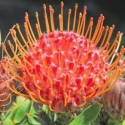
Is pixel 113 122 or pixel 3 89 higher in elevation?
pixel 3 89

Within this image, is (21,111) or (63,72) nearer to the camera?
(63,72)

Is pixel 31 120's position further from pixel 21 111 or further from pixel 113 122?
pixel 113 122

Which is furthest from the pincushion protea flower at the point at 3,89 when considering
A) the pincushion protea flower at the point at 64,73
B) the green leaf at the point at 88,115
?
the green leaf at the point at 88,115

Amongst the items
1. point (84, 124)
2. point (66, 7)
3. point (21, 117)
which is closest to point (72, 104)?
point (84, 124)

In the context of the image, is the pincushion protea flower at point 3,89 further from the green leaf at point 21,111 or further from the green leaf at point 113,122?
the green leaf at point 113,122

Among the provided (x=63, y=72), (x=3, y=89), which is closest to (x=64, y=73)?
(x=63, y=72)

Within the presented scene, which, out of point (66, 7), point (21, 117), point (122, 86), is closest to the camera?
point (122, 86)

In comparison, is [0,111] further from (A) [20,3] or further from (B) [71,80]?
(A) [20,3]

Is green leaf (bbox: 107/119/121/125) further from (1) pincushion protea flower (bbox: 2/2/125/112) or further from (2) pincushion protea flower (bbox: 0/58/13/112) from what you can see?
(2) pincushion protea flower (bbox: 0/58/13/112)

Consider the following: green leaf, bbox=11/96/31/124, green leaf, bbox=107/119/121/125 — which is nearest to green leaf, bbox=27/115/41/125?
green leaf, bbox=11/96/31/124
